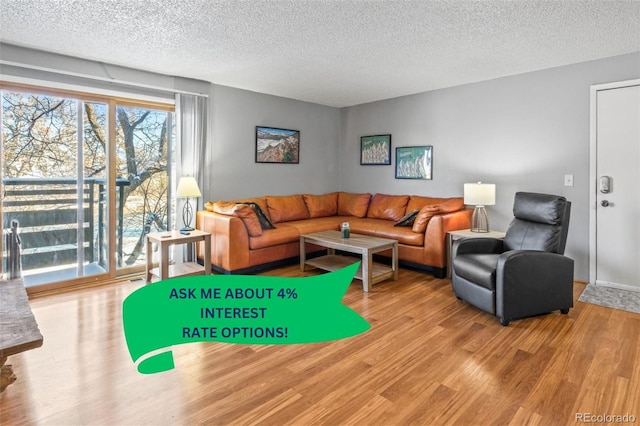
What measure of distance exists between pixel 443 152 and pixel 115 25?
387 cm

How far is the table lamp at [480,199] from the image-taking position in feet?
13.0

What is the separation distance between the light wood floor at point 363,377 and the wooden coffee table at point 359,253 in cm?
76

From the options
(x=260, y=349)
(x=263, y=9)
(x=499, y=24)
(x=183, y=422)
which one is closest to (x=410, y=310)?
(x=260, y=349)

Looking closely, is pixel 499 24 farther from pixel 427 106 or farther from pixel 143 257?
pixel 143 257

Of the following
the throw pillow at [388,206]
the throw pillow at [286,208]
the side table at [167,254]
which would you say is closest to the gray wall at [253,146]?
the throw pillow at [286,208]

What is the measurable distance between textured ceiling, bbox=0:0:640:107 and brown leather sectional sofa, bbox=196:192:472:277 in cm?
157

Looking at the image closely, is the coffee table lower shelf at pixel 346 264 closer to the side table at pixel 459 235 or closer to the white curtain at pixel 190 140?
the side table at pixel 459 235

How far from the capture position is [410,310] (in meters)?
3.06

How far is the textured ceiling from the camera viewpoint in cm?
250

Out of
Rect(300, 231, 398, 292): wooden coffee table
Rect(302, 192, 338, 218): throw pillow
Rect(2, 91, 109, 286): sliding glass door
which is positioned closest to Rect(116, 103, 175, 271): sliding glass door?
Rect(2, 91, 109, 286): sliding glass door

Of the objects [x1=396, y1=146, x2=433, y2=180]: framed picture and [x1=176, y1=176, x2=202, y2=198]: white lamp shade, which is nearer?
[x1=176, y1=176, x2=202, y2=198]: white lamp shade

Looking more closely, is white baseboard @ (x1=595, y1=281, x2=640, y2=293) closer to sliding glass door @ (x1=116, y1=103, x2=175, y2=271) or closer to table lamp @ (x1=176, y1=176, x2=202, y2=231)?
table lamp @ (x1=176, y1=176, x2=202, y2=231)

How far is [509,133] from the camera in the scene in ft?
13.8

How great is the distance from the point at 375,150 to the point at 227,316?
3.69 metres
